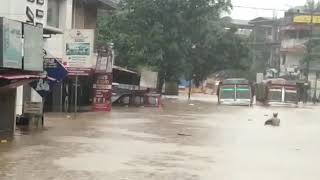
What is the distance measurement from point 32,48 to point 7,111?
213 cm

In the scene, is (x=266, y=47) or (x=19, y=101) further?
(x=266, y=47)

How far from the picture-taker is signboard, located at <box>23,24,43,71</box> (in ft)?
57.8

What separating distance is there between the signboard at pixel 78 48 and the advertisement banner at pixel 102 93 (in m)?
5.76

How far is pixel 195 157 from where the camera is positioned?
16469 millimetres

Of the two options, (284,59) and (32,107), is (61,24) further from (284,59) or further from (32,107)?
(284,59)

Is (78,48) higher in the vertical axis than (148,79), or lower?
higher

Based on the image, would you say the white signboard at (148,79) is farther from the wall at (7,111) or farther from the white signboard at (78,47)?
the wall at (7,111)

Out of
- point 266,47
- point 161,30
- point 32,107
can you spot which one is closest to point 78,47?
point 32,107

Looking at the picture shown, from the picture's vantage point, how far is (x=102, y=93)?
3522 cm

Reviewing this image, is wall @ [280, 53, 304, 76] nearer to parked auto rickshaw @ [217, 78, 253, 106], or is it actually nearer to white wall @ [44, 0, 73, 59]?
parked auto rickshaw @ [217, 78, 253, 106]

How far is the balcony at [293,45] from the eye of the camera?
318 feet

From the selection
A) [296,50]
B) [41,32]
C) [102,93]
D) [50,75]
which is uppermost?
[296,50]

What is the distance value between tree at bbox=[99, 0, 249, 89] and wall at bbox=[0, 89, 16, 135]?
105 feet

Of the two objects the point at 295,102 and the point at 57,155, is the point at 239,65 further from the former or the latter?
the point at 57,155
